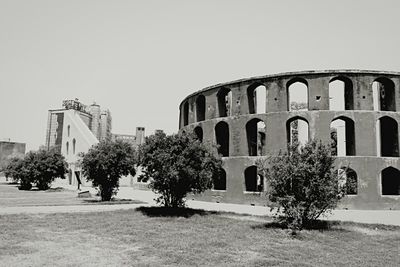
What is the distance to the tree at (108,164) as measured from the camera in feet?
64.7

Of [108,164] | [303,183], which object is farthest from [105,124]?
[303,183]

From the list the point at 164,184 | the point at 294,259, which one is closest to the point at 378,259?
the point at 294,259

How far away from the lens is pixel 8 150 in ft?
226

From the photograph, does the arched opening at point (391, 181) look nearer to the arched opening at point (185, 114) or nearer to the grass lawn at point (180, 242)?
the grass lawn at point (180, 242)

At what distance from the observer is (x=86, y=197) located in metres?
23.5

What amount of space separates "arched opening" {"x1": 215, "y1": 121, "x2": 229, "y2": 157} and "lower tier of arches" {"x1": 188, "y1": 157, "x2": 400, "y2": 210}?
68.7 inches

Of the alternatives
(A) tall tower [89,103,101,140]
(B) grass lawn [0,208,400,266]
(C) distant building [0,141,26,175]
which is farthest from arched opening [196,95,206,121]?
(C) distant building [0,141,26,175]

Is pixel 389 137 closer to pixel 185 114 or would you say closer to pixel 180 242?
Answer: pixel 185 114

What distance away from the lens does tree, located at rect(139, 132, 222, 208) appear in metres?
14.9

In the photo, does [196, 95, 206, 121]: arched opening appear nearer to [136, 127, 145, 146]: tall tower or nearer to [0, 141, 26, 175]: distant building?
[136, 127, 145, 146]: tall tower

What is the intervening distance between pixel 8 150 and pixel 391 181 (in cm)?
6853

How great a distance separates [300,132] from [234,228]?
25.6 meters

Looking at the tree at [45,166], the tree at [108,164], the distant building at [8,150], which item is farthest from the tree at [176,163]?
the distant building at [8,150]

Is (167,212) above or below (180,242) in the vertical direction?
above
